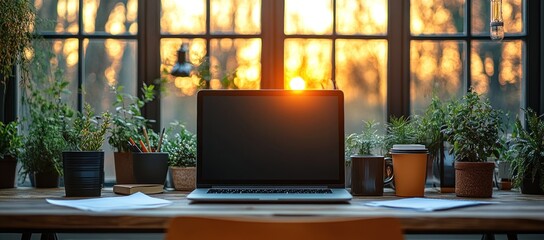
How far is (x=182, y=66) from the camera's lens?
10.2ft

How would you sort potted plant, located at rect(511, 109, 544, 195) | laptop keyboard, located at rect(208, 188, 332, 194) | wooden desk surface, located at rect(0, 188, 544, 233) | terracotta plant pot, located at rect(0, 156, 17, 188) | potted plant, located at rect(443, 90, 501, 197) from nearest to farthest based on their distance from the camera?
wooden desk surface, located at rect(0, 188, 544, 233)
laptop keyboard, located at rect(208, 188, 332, 194)
potted plant, located at rect(443, 90, 501, 197)
potted plant, located at rect(511, 109, 544, 195)
terracotta plant pot, located at rect(0, 156, 17, 188)

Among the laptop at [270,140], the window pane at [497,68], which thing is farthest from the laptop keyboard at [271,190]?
the window pane at [497,68]

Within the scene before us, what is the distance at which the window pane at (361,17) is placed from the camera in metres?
3.18

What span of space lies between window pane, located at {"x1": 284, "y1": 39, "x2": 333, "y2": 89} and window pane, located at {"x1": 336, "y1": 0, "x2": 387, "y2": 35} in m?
0.11

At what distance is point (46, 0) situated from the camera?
3.18 metres

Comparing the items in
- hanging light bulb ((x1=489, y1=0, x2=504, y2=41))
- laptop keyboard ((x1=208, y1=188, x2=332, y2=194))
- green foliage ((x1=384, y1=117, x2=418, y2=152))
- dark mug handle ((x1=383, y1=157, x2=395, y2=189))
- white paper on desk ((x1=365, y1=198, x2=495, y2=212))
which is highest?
hanging light bulb ((x1=489, y1=0, x2=504, y2=41))

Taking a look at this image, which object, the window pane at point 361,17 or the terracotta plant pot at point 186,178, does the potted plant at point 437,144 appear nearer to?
the window pane at point 361,17

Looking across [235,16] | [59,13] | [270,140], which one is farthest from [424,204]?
[59,13]

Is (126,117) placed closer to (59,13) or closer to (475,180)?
(59,13)

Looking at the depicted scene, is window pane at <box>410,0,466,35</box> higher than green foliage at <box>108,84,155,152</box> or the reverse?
higher

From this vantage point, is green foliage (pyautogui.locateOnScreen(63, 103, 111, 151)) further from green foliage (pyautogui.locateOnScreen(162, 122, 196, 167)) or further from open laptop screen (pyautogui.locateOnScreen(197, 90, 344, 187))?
open laptop screen (pyautogui.locateOnScreen(197, 90, 344, 187))

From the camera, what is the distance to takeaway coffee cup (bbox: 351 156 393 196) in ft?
8.20

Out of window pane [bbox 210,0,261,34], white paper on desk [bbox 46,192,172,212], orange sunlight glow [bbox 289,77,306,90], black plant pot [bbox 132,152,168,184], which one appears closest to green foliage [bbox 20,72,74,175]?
black plant pot [bbox 132,152,168,184]

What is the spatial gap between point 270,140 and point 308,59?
0.75 m
